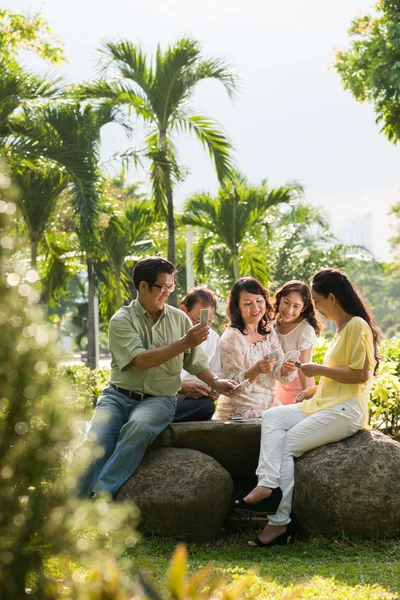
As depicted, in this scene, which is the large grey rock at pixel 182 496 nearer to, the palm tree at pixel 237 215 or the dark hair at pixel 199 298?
the dark hair at pixel 199 298

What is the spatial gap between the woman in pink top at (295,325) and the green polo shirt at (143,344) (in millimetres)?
1024

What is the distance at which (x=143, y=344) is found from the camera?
222 inches

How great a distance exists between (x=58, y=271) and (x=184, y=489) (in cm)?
1326

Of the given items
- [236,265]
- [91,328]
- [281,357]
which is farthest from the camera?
[91,328]

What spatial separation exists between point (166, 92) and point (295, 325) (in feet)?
34.7

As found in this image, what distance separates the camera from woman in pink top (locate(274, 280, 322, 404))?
6328 mm

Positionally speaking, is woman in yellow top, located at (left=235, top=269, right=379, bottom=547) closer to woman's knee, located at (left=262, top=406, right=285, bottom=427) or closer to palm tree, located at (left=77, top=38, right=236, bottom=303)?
woman's knee, located at (left=262, top=406, right=285, bottom=427)

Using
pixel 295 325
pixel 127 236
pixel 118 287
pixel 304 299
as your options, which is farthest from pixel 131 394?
pixel 118 287

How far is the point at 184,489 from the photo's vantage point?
515 cm

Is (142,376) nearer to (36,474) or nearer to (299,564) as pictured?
(299,564)

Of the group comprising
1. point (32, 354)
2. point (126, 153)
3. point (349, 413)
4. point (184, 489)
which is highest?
point (126, 153)

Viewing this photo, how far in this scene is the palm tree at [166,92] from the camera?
51.5ft

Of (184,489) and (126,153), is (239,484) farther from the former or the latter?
(126,153)

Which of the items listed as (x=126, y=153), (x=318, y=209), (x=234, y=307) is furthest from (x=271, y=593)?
(x=318, y=209)
